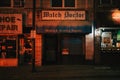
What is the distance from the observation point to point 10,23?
24562 millimetres

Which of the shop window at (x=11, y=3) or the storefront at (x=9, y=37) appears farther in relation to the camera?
the shop window at (x=11, y=3)

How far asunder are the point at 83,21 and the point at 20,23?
484 cm

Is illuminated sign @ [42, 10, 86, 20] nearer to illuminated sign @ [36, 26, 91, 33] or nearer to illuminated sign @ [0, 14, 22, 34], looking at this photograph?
illuminated sign @ [36, 26, 91, 33]

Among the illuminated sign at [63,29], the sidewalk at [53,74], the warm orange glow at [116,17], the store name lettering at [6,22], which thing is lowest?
the sidewalk at [53,74]

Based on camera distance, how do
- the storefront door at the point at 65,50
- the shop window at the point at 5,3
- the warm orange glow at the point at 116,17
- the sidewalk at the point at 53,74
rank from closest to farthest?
1. the sidewalk at the point at 53,74
2. the warm orange glow at the point at 116,17
3. the shop window at the point at 5,3
4. the storefront door at the point at 65,50

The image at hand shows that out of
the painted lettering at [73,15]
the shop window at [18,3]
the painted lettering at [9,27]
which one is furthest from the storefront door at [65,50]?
the shop window at [18,3]

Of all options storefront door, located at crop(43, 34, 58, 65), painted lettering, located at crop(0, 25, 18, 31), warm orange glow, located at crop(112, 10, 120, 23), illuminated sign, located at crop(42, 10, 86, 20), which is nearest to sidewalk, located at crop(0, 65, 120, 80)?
storefront door, located at crop(43, 34, 58, 65)

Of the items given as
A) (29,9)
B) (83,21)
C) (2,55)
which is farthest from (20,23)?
(83,21)

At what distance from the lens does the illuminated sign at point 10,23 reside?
80.4ft

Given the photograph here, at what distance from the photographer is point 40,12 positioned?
25188 mm

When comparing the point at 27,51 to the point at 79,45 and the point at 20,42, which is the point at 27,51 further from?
the point at 79,45

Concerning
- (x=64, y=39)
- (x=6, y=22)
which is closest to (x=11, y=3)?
(x=6, y=22)

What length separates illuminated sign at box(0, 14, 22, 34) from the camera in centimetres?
2452

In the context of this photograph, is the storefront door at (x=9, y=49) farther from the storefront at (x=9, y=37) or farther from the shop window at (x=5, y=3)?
the shop window at (x=5, y=3)
